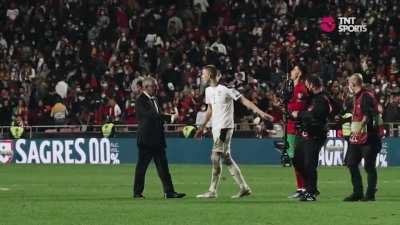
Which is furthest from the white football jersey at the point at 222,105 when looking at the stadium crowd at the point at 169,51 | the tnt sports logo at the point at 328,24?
the tnt sports logo at the point at 328,24

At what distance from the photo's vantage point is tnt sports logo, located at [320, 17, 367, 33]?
4269 cm

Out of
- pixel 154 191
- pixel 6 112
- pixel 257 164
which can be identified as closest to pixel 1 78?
pixel 6 112

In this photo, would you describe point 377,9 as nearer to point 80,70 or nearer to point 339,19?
point 339,19

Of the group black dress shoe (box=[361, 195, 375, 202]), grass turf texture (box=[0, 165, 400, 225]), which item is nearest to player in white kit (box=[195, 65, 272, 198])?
grass turf texture (box=[0, 165, 400, 225])

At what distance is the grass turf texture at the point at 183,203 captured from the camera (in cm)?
1528

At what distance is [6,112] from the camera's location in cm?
4147

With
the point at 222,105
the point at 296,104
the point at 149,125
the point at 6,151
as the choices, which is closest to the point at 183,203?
the point at 149,125

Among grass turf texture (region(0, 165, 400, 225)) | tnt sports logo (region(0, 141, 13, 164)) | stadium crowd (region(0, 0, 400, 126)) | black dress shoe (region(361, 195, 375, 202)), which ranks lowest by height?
grass turf texture (region(0, 165, 400, 225))

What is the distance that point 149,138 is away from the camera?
20219 mm

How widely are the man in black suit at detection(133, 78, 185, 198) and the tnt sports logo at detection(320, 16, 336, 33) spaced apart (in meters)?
23.3

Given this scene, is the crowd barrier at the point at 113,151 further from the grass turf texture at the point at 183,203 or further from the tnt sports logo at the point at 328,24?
the grass turf texture at the point at 183,203

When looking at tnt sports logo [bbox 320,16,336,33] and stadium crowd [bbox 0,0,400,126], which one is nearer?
stadium crowd [bbox 0,0,400,126]

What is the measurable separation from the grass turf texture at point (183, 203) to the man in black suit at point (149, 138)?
17.1 inches

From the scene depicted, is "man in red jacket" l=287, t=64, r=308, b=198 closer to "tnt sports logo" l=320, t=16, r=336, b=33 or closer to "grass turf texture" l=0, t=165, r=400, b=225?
"grass turf texture" l=0, t=165, r=400, b=225
